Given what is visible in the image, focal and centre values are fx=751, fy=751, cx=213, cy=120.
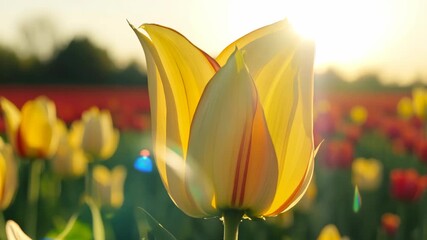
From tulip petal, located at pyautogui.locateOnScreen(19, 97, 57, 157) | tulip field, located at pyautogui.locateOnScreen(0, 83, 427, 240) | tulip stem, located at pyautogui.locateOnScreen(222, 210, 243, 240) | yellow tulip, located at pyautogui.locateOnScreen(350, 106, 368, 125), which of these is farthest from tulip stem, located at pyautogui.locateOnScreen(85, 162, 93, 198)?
yellow tulip, located at pyautogui.locateOnScreen(350, 106, 368, 125)

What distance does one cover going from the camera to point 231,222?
696mm

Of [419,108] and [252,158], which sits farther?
[419,108]

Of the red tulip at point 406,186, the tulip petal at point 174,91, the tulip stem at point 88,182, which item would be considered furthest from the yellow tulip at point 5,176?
the red tulip at point 406,186

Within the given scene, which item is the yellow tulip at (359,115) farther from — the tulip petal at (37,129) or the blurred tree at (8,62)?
the blurred tree at (8,62)

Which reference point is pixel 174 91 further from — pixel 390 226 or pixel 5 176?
pixel 390 226

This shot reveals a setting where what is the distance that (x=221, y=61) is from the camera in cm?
70

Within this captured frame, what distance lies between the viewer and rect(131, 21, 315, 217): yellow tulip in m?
0.67

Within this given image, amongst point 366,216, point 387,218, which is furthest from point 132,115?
point 387,218

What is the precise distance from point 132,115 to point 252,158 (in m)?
5.16

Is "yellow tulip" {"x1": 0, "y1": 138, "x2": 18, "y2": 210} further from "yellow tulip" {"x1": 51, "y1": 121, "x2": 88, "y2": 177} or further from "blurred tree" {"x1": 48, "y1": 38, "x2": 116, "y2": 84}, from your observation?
"blurred tree" {"x1": 48, "y1": 38, "x2": 116, "y2": 84}

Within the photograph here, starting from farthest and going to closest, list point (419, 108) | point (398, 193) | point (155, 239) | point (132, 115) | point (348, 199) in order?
point (132, 115) → point (419, 108) → point (348, 199) → point (398, 193) → point (155, 239)

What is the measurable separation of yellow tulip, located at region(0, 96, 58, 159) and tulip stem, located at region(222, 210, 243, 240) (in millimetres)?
1449

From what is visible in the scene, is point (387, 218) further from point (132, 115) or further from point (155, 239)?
point (132, 115)

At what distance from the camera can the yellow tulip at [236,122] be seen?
2.19ft
